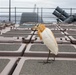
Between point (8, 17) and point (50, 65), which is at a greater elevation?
point (8, 17)

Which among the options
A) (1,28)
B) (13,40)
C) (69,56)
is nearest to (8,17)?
(1,28)

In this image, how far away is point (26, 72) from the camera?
264 cm

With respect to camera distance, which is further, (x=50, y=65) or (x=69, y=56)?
(x=69, y=56)

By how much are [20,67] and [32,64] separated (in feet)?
0.78

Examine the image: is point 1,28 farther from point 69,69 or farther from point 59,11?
point 59,11

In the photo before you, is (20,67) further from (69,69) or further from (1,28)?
(1,28)

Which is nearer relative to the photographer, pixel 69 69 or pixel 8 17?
pixel 69 69

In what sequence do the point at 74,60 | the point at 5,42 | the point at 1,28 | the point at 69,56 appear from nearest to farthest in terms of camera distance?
the point at 74,60 < the point at 69,56 < the point at 5,42 < the point at 1,28

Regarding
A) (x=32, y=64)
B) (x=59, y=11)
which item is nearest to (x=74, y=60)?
(x=32, y=64)

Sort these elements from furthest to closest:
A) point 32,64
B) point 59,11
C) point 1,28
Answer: point 59,11 → point 1,28 → point 32,64

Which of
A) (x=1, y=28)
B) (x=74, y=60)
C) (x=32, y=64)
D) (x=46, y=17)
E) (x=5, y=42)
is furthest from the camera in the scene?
(x=46, y=17)

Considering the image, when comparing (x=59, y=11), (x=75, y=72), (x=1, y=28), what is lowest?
(x=75, y=72)

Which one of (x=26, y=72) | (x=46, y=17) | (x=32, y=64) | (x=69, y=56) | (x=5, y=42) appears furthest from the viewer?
(x=46, y=17)

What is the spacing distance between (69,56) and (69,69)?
2.43ft
